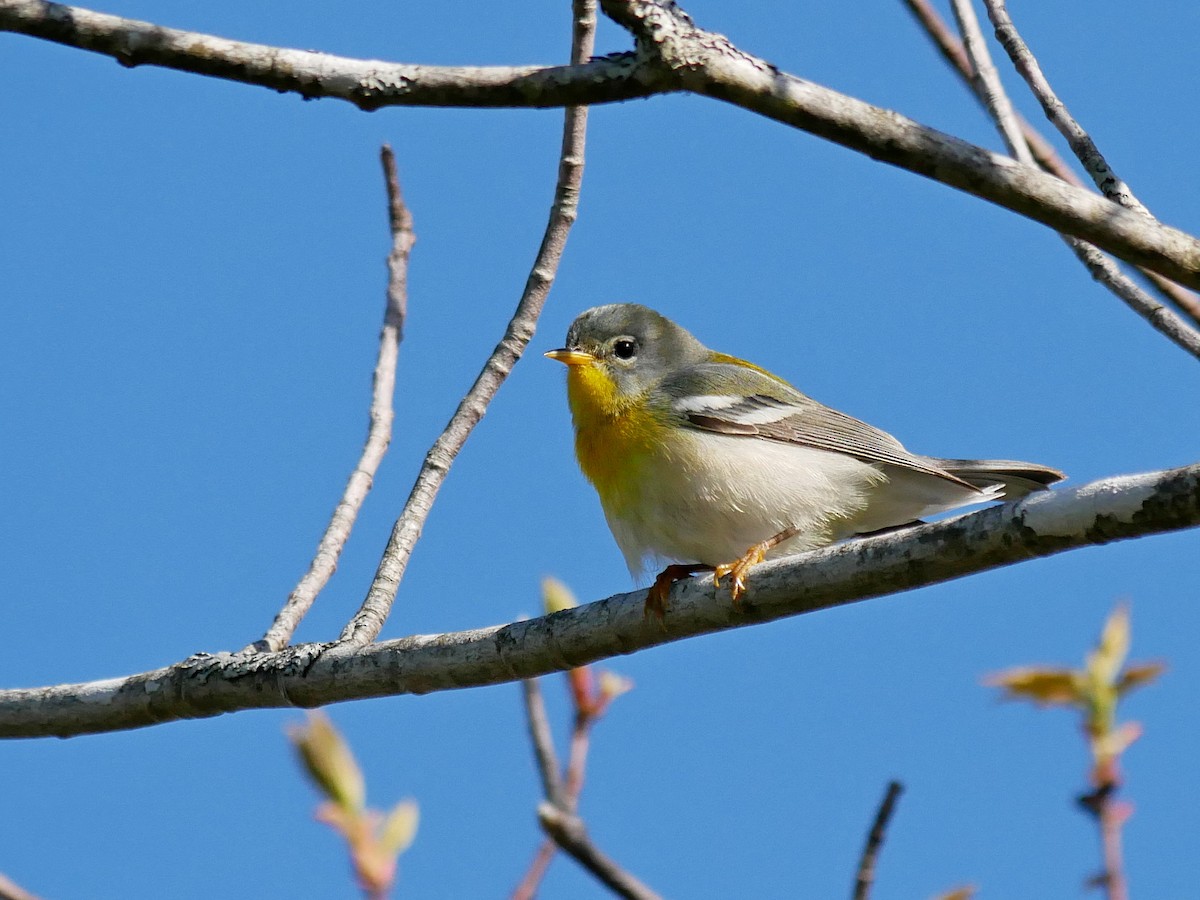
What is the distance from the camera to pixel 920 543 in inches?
138

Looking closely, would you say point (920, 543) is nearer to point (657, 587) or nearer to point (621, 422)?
point (657, 587)

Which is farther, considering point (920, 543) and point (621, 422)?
point (621, 422)

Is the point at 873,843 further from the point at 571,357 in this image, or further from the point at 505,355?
the point at 571,357

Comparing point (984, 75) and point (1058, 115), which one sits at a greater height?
point (984, 75)

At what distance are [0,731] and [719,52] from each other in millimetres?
3245

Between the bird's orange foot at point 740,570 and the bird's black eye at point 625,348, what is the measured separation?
1654 mm

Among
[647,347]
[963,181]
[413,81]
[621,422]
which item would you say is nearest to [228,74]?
[413,81]

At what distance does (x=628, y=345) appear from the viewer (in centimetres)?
733

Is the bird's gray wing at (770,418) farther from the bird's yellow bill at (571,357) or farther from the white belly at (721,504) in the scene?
the bird's yellow bill at (571,357)

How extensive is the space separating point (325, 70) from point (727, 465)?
10.9 ft

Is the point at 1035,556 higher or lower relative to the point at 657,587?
lower

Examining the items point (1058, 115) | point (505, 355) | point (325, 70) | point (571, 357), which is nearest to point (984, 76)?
point (1058, 115)

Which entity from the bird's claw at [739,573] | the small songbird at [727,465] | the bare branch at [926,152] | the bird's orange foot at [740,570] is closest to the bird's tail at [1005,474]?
the small songbird at [727,465]

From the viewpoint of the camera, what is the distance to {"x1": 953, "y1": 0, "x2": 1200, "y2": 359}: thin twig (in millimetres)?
4387
